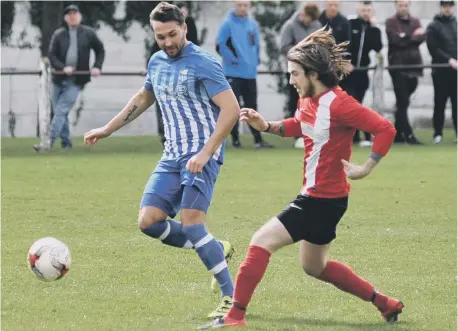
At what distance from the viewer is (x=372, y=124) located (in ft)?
21.1

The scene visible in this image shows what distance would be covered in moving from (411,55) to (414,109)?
3.44 meters

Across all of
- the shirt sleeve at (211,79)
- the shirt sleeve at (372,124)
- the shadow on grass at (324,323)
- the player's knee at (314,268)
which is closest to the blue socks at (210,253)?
the shadow on grass at (324,323)

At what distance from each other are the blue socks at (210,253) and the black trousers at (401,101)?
1224cm

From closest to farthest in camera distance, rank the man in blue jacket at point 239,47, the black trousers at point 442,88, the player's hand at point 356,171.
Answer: the player's hand at point 356,171 → the man in blue jacket at point 239,47 → the black trousers at point 442,88

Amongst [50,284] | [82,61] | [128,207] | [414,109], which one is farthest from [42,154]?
[50,284]

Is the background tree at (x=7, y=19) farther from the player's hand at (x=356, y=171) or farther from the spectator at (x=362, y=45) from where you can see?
the player's hand at (x=356, y=171)

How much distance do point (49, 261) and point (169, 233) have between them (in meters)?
0.77

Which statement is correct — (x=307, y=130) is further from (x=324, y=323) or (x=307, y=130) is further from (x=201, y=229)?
(x=324, y=323)

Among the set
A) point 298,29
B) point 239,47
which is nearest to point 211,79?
point 239,47

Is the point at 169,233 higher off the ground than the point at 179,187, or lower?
lower

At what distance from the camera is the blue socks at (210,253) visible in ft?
23.0

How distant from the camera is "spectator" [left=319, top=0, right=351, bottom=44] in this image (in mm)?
18047

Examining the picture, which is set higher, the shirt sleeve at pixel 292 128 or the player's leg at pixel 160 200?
the shirt sleeve at pixel 292 128

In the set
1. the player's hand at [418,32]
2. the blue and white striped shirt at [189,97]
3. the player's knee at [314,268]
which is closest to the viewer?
the player's knee at [314,268]
